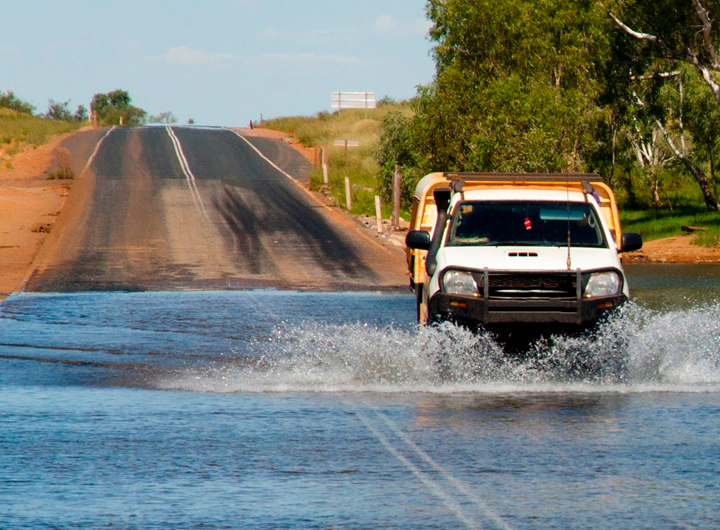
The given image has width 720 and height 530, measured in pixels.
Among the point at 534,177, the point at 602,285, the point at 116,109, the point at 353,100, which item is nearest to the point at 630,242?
the point at 602,285

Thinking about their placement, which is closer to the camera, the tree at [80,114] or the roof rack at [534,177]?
the roof rack at [534,177]

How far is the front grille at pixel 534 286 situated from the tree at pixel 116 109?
104 metres

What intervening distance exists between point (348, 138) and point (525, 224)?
61.7m

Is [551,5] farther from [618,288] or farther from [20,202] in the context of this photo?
[618,288]

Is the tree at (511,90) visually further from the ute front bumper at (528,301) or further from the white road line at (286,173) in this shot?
the ute front bumper at (528,301)

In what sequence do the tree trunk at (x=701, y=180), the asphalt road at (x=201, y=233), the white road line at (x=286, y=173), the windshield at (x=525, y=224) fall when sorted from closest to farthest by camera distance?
the windshield at (x=525, y=224) < the asphalt road at (x=201, y=233) < the white road line at (x=286, y=173) < the tree trunk at (x=701, y=180)

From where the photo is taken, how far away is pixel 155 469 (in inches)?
288

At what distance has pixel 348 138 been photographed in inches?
2891

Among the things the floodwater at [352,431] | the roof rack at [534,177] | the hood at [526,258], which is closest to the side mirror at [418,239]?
the hood at [526,258]

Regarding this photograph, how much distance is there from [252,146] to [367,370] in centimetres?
5619

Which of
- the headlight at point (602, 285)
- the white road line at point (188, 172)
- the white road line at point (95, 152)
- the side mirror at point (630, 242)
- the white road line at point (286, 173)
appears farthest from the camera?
the white road line at point (95, 152)

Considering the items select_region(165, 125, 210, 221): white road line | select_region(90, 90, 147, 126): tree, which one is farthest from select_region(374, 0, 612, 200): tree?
select_region(90, 90, 147, 126): tree

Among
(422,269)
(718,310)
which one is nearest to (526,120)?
(718,310)

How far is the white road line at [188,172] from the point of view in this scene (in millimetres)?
40669
